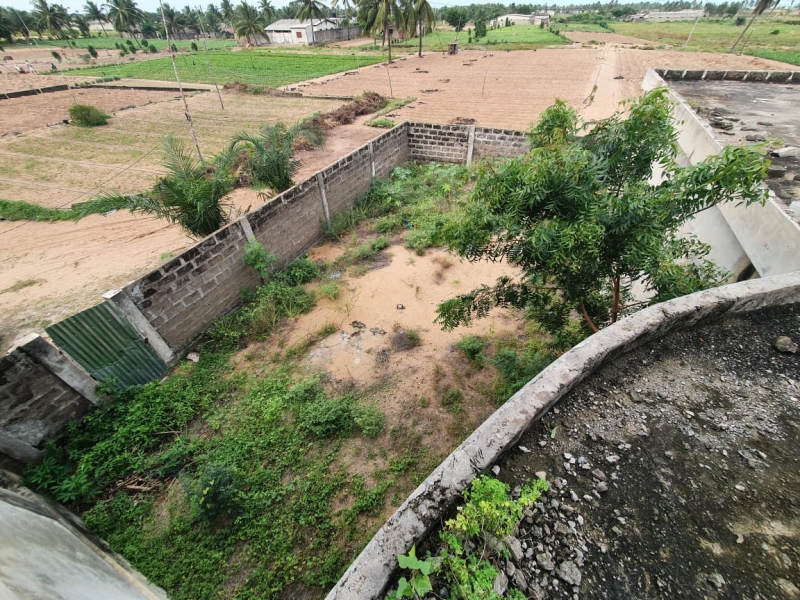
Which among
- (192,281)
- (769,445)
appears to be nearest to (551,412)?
(769,445)

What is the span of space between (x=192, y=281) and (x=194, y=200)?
139 cm

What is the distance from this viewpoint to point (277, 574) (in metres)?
3.23

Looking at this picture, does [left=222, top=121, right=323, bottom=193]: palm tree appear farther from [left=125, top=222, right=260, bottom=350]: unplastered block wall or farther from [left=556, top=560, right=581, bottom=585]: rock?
[left=556, top=560, right=581, bottom=585]: rock

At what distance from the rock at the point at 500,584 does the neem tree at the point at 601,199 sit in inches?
81.0

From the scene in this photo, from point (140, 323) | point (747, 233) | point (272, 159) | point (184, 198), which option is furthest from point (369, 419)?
point (272, 159)

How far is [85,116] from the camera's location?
15.3m

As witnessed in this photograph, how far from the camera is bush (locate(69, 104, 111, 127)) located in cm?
1509

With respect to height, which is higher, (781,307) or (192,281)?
(781,307)

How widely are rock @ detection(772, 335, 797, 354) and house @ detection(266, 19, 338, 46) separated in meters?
54.6

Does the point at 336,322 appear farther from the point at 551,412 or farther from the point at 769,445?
the point at 769,445

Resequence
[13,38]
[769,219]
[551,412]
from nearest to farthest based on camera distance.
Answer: [551,412] → [769,219] → [13,38]

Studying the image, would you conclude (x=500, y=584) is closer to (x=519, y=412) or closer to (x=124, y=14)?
(x=519, y=412)

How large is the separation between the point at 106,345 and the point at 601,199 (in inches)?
222

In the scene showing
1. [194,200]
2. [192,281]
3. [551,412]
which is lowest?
[192,281]
